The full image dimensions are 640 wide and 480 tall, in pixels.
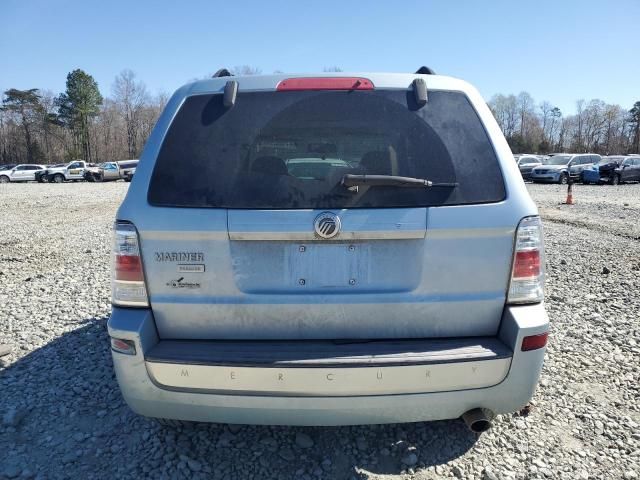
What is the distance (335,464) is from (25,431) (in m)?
2.02

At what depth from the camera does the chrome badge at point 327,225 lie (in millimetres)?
1982

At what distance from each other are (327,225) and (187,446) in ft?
5.36

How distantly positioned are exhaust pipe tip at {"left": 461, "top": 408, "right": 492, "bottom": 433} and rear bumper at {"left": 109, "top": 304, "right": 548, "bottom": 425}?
0.16 feet

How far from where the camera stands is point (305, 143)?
2.21 m

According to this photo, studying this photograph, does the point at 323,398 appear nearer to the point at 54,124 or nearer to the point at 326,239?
the point at 326,239

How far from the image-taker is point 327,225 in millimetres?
1984

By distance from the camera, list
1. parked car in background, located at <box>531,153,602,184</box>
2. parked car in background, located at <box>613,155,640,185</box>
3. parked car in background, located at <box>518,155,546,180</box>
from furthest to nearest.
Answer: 1. parked car in background, located at <box>518,155,546,180</box>
2. parked car in background, located at <box>531,153,602,184</box>
3. parked car in background, located at <box>613,155,640,185</box>

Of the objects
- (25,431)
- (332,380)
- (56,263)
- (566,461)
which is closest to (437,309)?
(332,380)

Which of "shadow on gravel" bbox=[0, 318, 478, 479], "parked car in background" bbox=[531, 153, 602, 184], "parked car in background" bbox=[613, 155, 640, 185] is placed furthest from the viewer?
"parked car in background" bbox=[531, 153, 602, 184]

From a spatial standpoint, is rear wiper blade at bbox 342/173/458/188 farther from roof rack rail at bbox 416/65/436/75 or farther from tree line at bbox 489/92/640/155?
tree line at bbox 489/92/640/155

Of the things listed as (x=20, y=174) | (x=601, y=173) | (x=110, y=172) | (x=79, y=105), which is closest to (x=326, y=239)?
(x=601, y=173)

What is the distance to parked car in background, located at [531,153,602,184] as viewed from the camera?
2897 cm

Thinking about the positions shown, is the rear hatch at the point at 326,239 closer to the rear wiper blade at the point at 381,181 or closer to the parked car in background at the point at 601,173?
the rear wiper blade at the point at 381,181

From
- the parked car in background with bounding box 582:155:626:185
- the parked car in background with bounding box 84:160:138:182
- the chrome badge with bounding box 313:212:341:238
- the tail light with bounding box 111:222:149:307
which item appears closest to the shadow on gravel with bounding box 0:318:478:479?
the tail light with bounding box 111:222:149:307
